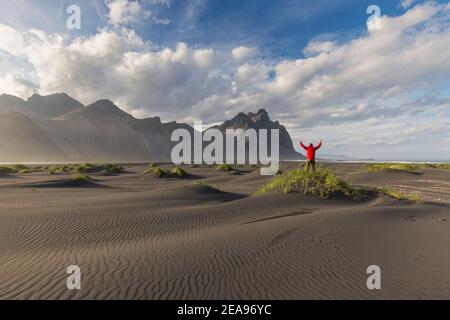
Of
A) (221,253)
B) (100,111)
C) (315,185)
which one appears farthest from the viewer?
(100,111)

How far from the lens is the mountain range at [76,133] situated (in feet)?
290

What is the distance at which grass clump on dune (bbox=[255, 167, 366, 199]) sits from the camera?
11327 mm

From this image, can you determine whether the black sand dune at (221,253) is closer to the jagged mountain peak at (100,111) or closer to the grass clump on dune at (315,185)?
the grass clump on dune at (315,185)

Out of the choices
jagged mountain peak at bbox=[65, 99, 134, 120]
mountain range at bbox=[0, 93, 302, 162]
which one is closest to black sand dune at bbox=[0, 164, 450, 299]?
mountain range at bbox=[0, 93, 302, 162]

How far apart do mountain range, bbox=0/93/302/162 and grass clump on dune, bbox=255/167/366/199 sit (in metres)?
94.4

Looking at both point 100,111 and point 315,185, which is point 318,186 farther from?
point 100,111

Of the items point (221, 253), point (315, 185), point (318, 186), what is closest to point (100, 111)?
point (315, 185)

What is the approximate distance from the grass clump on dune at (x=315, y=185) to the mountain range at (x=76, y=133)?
310 feet

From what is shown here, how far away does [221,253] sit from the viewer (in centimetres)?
505

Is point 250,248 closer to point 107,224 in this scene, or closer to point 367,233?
point 367,233

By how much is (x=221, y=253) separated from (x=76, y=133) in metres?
111

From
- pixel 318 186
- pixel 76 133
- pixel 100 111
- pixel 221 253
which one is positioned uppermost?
pixel 100 111

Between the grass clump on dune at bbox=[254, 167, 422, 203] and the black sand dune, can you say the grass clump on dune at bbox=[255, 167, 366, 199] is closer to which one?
the grass clump on dune at bbox=[254, 167, 422, 203]

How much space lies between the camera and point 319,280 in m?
4.02
